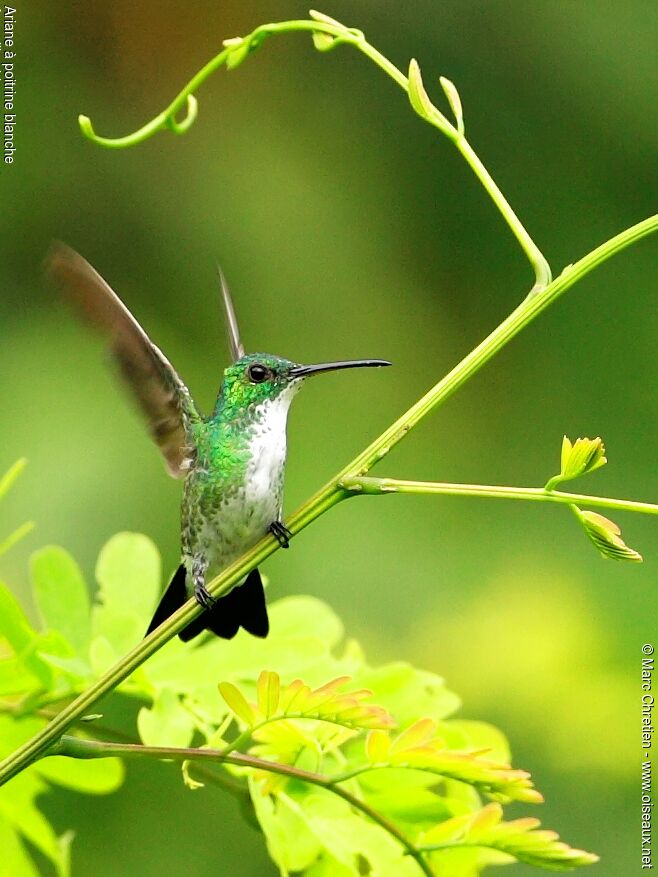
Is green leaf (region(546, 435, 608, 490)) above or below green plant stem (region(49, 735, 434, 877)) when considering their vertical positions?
above

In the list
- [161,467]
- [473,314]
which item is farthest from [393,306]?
[161,467]

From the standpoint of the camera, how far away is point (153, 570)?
1.56 m

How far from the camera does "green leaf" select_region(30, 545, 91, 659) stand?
146cm

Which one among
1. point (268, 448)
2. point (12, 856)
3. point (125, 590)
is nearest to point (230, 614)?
point (125, 590)

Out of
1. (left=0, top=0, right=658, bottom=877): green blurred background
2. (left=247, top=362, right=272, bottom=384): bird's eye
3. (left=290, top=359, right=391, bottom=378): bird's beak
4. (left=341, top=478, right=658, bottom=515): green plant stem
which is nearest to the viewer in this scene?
(left=341, top=478, right=658, bottom=515): green plant stem

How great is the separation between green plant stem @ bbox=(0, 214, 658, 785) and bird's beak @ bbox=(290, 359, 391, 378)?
312 millimetres

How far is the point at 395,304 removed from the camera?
3744 millimetres

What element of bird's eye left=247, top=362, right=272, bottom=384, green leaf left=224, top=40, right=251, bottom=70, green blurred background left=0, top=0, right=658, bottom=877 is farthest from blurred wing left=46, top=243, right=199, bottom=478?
green blurred background left=0, top=0, right=658, bottom=877

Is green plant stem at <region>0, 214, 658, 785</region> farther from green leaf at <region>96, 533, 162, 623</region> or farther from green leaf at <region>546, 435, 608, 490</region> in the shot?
green leaf at <region>96, 533, 162, 623</region>

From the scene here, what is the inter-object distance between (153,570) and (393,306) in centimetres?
230

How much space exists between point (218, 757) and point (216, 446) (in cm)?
69

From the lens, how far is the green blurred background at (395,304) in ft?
9.84

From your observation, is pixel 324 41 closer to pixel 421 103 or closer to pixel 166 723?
pixel 421 103

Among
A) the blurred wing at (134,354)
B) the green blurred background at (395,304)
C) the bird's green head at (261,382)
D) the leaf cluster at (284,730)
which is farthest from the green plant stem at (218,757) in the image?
the green blurred background at (395,304)
